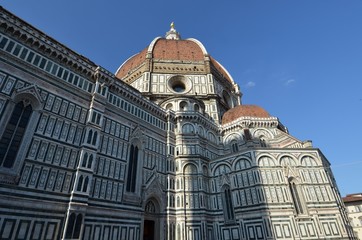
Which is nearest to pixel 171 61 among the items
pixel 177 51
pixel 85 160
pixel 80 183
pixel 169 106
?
pixel 177 51

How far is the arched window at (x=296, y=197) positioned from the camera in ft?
70.0

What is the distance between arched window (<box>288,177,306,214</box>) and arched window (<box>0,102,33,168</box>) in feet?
79.1

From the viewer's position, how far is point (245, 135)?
29797 mm

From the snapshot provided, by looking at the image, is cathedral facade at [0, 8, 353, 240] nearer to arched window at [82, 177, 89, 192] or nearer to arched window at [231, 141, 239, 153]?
arched window at [82, 177, 89, 192]

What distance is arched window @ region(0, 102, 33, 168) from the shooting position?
13812mm

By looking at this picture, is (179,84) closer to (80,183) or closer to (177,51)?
(177,51)

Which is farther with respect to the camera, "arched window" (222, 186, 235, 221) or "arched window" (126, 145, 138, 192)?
"arched window" (222, 186, 235, 221)

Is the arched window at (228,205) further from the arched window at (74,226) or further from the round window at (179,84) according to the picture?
the round window at (179,84)

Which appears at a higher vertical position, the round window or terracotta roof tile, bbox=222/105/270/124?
the round window

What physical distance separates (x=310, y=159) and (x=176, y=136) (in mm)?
15258

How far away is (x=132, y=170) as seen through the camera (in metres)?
20.9

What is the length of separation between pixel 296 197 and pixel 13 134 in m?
25.0

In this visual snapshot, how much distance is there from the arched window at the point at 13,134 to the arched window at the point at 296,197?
2410cm

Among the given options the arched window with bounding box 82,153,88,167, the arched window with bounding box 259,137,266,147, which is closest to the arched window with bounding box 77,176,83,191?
the arched window with bounding box 82,153,88,167
